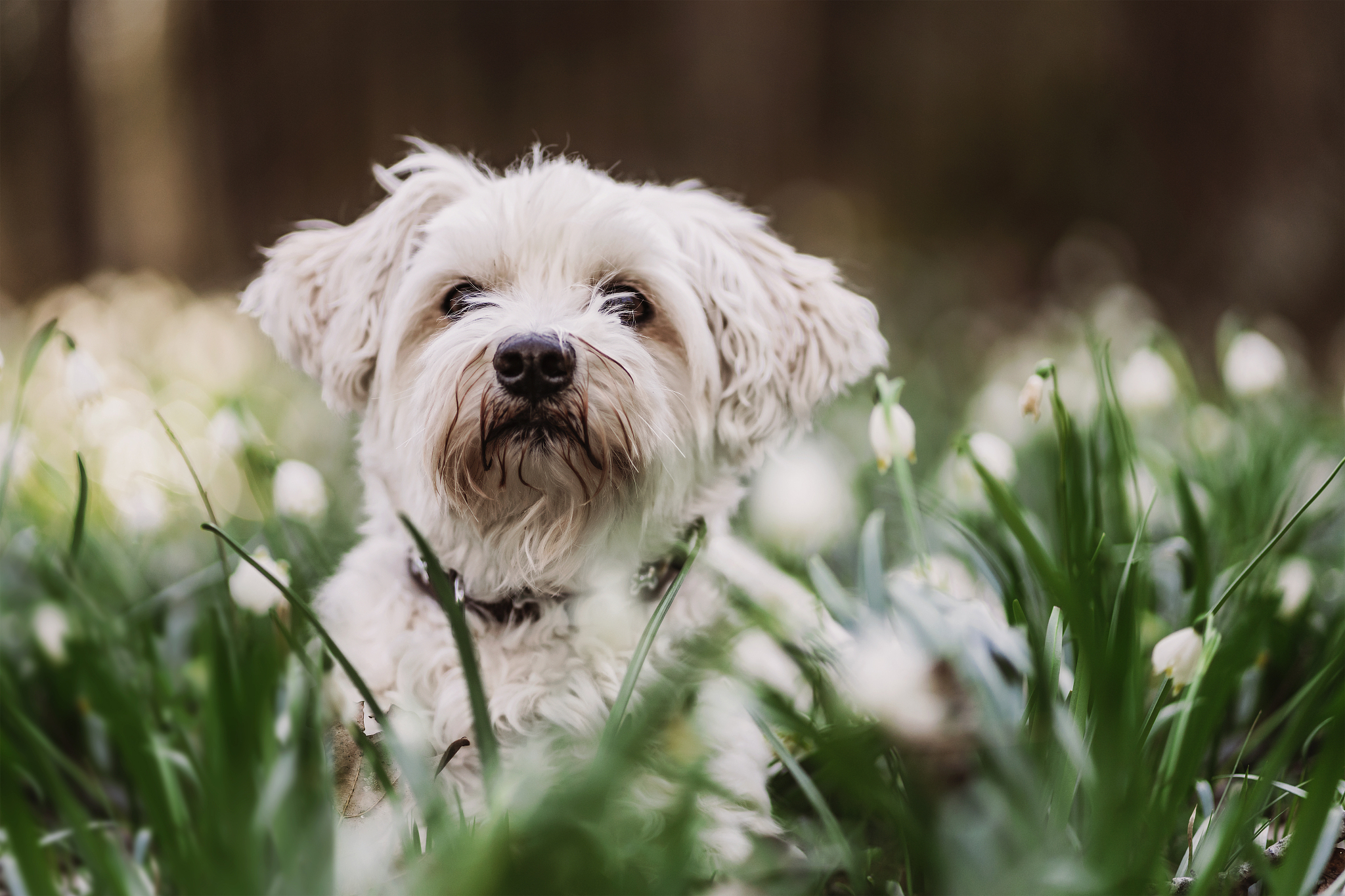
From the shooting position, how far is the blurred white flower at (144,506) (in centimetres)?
214

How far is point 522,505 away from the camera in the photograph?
2.08 m

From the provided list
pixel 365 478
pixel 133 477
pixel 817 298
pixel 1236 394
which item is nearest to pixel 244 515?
pixel 133 477

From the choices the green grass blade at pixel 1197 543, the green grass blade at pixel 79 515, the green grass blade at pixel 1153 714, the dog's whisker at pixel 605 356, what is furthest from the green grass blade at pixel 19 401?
the green grass blade at pixel 1197 543

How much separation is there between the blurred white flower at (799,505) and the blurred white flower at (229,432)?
122 centimetres

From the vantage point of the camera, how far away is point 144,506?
2.14 meters

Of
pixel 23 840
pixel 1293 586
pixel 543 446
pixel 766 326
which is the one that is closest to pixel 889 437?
pixel 766 326

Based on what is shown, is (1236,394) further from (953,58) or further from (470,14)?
(470,14)

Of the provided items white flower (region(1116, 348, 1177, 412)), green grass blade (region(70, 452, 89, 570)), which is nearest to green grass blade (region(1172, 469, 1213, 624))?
white flower (region(1116, 348, 1177, 412))

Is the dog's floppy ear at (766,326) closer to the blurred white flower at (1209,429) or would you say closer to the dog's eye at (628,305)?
the dog's eye at (628,305)

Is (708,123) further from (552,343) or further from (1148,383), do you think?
(552,343)

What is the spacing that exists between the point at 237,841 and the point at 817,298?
1705mm

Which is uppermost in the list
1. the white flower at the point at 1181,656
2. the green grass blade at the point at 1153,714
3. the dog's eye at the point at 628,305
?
the dog's eye at the point at 628,305

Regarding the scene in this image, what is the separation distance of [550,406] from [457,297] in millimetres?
433

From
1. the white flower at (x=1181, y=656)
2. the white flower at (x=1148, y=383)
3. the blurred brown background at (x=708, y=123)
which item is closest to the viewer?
the white flower at (x=1181, y=656)
